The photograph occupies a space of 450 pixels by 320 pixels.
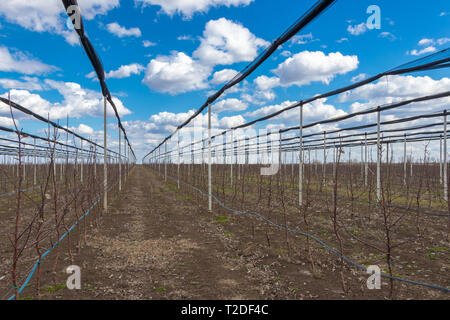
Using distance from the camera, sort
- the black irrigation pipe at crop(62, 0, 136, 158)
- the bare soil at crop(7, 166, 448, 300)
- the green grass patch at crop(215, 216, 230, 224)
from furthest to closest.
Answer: the green grass patch at crop(215, 216, 230, 224) < the black irrigation pipe at crop(62, 0, 136, 158) < the bare soil at crop(7, 166, 448, 300)

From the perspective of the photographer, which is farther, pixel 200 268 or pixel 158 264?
pixel 158 264

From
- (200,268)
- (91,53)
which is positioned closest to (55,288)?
(200,268)

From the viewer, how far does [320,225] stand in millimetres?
6504

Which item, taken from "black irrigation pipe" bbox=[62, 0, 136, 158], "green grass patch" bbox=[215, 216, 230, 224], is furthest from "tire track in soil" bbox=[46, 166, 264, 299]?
"black irrigation pipe" bbox=[62, 0, 136, 158]

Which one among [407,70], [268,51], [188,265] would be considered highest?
[268,51]

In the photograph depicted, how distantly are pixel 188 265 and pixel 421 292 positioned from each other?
302 centimetres

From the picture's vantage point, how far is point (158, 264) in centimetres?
415

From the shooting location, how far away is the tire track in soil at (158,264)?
321 centimetres

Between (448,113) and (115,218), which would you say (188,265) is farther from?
(448,113)

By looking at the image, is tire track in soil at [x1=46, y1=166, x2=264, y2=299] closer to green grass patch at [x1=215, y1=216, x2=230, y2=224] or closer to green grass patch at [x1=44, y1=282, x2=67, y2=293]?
green grass patch at [x1=44, y1=282, x2=67, y2=293]

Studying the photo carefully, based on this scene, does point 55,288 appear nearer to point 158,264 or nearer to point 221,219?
point 158,264

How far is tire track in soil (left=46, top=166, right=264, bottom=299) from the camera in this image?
Answer: 3.21m

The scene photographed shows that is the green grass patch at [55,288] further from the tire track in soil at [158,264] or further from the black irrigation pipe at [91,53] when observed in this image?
the black irrigation pipe at [91,53]
